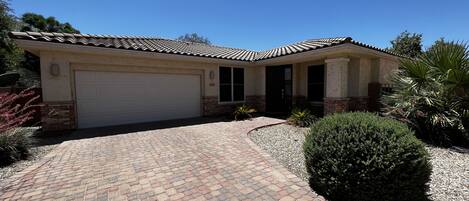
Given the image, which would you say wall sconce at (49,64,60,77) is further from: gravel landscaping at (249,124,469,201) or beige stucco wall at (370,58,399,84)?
beige stucco wall at (370,58,399,84)

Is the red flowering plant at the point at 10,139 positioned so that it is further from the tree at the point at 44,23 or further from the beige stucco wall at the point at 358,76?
the tree at the point at 44,23

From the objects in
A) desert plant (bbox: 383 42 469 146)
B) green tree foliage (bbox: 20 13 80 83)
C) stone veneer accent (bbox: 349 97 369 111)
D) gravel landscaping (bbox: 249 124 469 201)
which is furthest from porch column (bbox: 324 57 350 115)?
green tree foliage (bbox: 20 13 80 83)

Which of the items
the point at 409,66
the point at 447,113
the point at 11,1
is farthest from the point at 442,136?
the point at 11,1

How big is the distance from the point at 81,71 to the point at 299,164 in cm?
814

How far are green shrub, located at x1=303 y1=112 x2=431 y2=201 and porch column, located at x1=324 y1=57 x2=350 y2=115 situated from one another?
5991 millimetres

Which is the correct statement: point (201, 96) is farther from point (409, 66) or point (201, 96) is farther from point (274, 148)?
point (409, 66)

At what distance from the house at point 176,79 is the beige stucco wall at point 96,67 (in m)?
0.03

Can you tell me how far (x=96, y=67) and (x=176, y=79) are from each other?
316 centimetres

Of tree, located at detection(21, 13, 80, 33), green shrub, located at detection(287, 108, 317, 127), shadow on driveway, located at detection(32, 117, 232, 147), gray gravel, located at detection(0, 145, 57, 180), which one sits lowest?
gray gravel, located at detection(0, 145, 57, 180)

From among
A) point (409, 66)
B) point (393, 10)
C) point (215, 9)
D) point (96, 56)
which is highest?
point (215, 9)

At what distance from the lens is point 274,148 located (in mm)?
5855

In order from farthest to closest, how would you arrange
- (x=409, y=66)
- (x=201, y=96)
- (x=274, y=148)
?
1. (x=201, y=96)
2. (x=409, y=66)
3. (x=274, y=148)

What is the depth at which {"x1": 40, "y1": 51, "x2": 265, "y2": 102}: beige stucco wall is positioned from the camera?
25.2ft

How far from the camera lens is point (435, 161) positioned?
491cm
